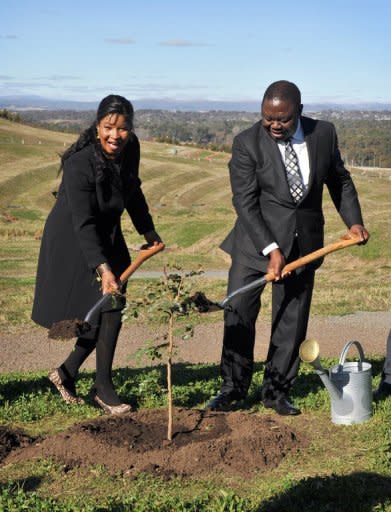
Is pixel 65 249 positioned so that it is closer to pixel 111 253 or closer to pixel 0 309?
pixel 111 253

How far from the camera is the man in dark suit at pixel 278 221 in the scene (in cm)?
558

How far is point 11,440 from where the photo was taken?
5297 mm

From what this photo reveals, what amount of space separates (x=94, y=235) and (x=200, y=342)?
4.01 metres

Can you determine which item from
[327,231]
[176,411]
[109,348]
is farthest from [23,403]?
[327,231]

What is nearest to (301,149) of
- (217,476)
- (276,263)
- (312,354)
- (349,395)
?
(276,263)

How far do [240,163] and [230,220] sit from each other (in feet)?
73.9

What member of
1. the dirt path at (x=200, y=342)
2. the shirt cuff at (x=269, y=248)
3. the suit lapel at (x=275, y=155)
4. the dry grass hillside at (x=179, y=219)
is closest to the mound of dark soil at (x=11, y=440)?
the shirt cuff at (x=269, y=248)

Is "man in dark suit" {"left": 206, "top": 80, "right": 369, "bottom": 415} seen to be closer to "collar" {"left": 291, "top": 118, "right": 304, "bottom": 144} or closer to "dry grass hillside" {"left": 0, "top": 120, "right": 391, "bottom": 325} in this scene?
"collar" {"left": 291, "top": 118, "right": 304, "bottom": 144}

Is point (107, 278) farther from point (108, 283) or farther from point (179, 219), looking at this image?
point (179, 219)

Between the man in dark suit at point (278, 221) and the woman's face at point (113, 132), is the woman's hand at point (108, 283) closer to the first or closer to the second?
the woman's face at point (113, 132)

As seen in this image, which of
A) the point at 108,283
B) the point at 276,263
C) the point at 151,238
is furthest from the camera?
the point at 151,238

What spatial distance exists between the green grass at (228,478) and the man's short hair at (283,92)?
1.87 metres

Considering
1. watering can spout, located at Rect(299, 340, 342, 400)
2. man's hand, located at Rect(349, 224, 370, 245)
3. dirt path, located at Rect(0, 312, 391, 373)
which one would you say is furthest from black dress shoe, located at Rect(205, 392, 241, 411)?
dirt path, located at Rect(0, 312, 391, 373)

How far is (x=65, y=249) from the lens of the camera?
5785mm
